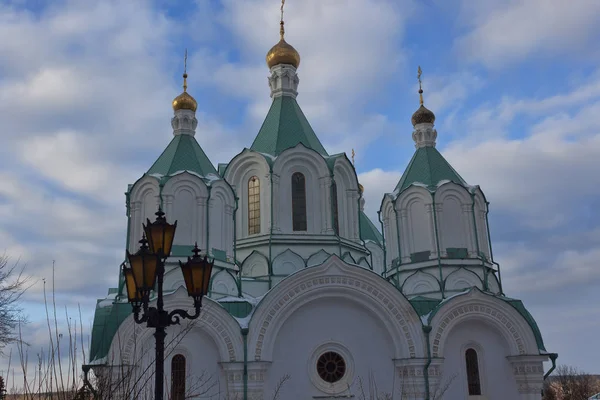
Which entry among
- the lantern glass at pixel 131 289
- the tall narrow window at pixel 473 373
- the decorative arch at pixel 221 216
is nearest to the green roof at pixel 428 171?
the tall narrow window at pixel 473 373

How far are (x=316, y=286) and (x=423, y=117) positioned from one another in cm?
935

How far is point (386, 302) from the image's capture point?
57.2 feet

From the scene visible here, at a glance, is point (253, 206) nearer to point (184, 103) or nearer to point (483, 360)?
point (184, 103)

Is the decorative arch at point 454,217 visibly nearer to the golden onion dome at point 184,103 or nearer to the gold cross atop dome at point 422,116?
the gold cross atop dome at point 422,116

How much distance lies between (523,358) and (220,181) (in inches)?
426

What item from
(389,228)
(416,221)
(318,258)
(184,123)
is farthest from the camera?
(389,228)

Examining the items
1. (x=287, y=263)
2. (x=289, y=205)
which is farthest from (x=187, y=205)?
(x=287, y=263)

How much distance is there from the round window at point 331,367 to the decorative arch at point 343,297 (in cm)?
157

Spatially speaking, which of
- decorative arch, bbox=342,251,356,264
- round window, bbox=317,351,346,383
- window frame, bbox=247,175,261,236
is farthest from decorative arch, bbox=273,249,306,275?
round window, bbox=317,351,346,383

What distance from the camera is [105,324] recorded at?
15.9 meters

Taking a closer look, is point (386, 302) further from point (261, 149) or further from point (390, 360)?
point (261, 149)

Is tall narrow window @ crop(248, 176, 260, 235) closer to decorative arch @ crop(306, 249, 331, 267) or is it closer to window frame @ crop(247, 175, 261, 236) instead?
window frame @ crop(247, 175, 261, 236)

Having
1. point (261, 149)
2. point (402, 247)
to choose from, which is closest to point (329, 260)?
point (402, 247)

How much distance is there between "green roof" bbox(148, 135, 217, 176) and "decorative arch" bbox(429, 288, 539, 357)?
28.9ft
